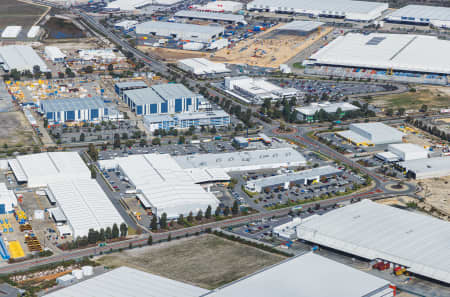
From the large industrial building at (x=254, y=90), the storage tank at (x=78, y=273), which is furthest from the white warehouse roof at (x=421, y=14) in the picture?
the storage tank at (x=78, y=273)

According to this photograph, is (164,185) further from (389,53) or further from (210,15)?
(210,15)

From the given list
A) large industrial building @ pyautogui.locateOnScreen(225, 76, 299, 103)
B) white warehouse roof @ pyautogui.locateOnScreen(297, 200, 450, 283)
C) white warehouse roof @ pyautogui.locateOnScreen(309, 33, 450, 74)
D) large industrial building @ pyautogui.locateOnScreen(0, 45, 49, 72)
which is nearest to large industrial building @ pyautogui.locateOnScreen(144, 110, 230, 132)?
large industrial building @ pyautogui.locateOnScreen(225, 76, 299, 103)

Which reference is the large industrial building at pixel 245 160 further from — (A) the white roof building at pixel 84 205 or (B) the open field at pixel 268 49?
(B) the open field at pixel 268 49

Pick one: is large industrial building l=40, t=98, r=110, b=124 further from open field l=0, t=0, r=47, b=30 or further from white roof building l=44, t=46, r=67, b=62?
open field l=0, t=0, r=47, b=30

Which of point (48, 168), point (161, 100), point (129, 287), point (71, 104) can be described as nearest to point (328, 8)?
point (161, 100)

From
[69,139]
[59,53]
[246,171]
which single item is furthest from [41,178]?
[59,53]

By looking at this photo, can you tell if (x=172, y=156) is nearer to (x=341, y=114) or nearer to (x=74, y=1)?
(x=341, y=114)
